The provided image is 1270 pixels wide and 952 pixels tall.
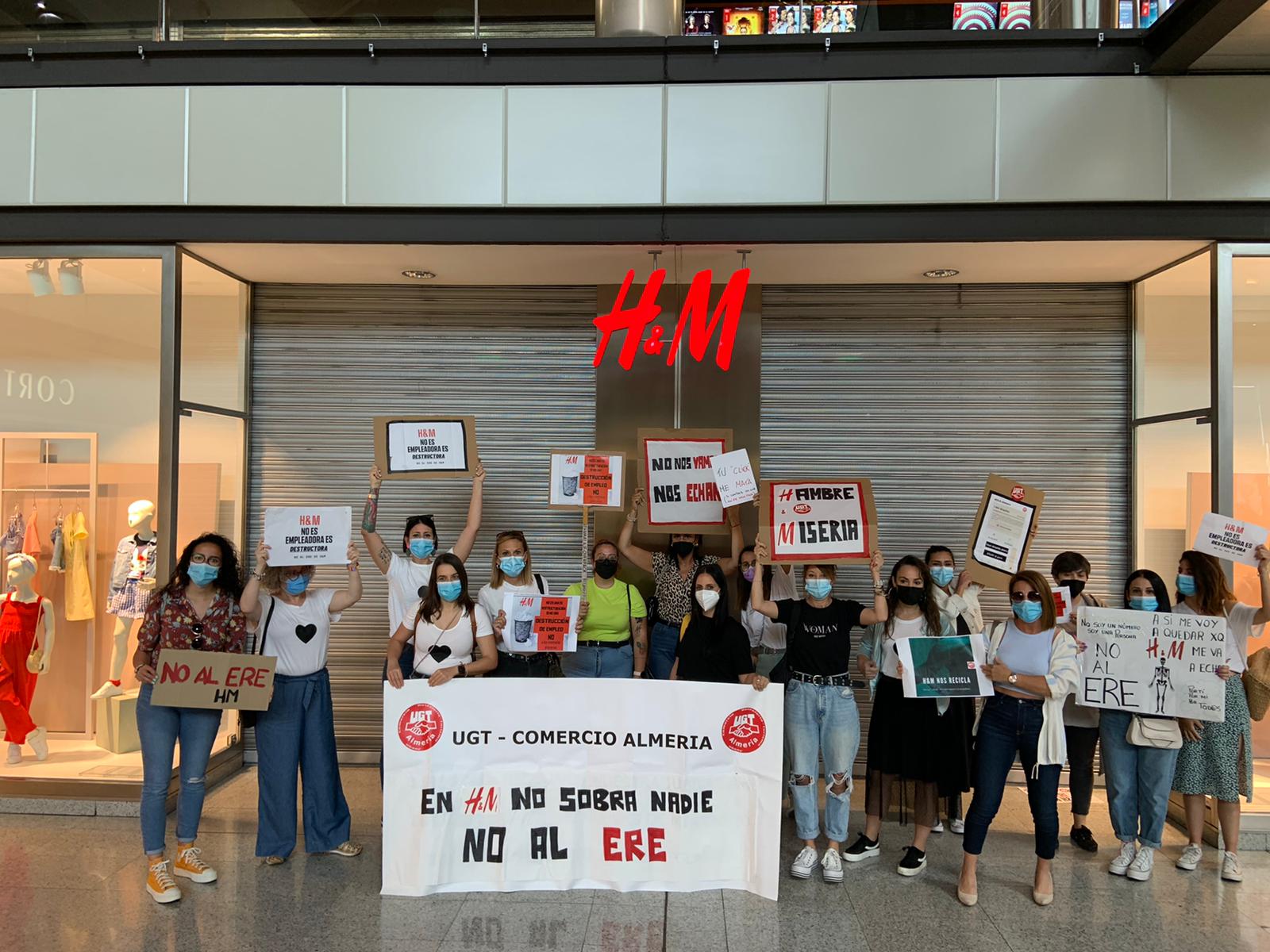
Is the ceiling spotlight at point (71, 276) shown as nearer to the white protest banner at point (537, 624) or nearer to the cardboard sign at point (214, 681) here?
the cardboard sign at point (214, 681)

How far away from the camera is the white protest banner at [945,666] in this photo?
4453 millimetres

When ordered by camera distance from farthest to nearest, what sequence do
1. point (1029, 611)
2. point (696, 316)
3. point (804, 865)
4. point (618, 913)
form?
point (696, 316) < point (804, 865) < point (1029, 611) < point (618, 913)

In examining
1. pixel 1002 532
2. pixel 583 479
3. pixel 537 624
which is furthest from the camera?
pixel 583 479

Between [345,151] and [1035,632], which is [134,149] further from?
[1035,632]

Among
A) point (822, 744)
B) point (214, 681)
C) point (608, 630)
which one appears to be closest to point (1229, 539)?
point (822, 744)

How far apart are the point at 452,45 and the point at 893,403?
13.3 ft

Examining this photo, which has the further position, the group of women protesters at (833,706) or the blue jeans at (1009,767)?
the group of women protesters at (833,706)

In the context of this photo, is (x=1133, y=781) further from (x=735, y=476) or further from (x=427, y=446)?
(x=427, y=446)

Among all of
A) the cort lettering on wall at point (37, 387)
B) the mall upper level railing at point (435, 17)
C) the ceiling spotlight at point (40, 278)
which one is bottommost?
the cort lettering on wall at point (37, 387)

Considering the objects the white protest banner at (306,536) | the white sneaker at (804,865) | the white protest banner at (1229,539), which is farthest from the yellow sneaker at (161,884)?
the white protest banner at (1229,539)

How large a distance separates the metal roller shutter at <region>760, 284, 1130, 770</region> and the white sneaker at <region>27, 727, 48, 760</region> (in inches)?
210

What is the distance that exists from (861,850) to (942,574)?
5.38 feet

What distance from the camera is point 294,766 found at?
4844 mm

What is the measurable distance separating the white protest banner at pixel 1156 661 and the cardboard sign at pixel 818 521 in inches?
48.9
